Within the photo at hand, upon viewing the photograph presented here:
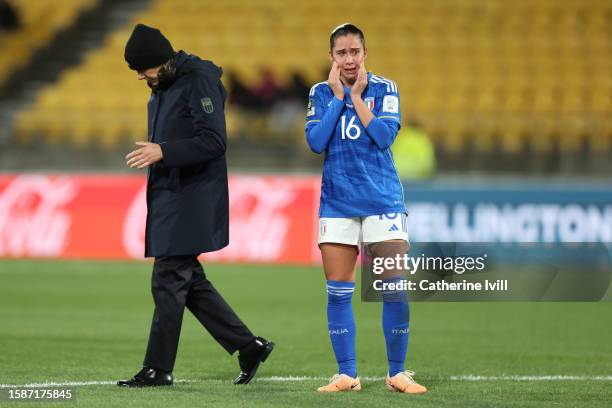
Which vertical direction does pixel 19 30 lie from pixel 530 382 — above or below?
above

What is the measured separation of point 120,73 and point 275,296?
11400mm

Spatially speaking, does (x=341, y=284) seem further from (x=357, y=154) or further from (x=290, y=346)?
(x=290, y=346)

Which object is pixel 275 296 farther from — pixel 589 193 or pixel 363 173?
pixel 363 173

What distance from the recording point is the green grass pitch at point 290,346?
21.8 feet

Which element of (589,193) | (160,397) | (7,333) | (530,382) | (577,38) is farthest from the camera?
(577,38)

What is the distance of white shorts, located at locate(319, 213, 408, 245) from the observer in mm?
6691

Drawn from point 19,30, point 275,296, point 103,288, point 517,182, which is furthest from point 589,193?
point 19,30

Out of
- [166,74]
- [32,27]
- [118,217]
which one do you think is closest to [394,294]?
Answer: [166,74]

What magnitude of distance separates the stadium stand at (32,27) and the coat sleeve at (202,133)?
1858 cm

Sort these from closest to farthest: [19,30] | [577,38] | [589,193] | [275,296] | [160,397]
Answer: [160,397] < [275,296] < [589,193] < [577,38] < [19,30]

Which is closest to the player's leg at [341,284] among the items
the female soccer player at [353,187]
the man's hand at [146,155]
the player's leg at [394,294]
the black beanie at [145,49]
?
the female soccer player at [353,187]

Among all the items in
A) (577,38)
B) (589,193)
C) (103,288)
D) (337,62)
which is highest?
(577,38)

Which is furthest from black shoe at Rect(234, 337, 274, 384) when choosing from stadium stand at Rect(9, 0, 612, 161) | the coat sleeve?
stadium stand at Rect(9, 0, 612, 161)

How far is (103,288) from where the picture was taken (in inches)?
555
